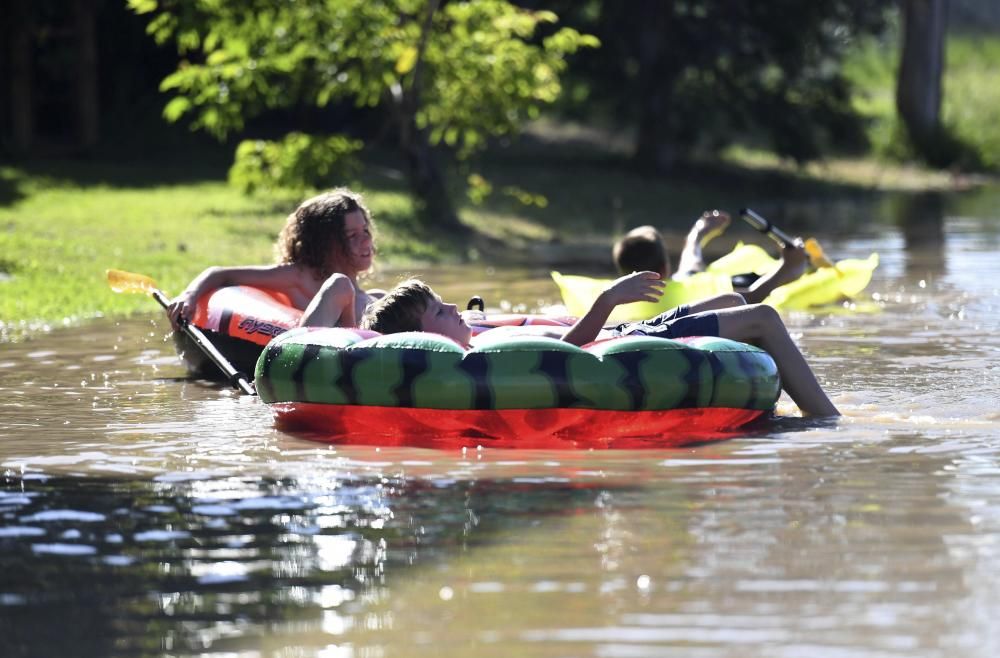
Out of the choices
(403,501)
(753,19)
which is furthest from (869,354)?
(753,19)

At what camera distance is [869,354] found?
885 cm

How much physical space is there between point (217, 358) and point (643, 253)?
227 cm

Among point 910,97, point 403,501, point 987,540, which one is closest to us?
point 987,540

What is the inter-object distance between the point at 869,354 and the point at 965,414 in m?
2.08

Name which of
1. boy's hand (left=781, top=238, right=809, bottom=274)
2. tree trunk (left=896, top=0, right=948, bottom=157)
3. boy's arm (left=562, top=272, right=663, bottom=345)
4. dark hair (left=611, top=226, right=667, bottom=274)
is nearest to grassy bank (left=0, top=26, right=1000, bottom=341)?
tree trunk (left=896, top=0, right=948, bottom=157)

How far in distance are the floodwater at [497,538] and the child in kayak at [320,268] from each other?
544 millimetres

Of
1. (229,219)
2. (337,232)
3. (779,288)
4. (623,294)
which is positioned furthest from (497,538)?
(229,219)

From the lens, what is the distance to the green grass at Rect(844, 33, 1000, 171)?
28109mm

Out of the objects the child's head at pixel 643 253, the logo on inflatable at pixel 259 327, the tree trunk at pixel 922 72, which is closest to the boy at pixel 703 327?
the logo on inflatable at pixel 259 327

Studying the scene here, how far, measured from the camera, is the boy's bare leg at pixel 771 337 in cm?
695

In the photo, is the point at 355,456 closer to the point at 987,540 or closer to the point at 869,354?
the point at 987,540

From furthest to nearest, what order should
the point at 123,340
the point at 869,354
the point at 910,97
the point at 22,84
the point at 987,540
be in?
1. the point at 910,97
2. the point at 22,84
3. the point at 123,340
4. the point at 869,354
5. the point at 987,540

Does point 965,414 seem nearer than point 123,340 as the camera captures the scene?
Yes

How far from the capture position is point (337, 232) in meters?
7.77
